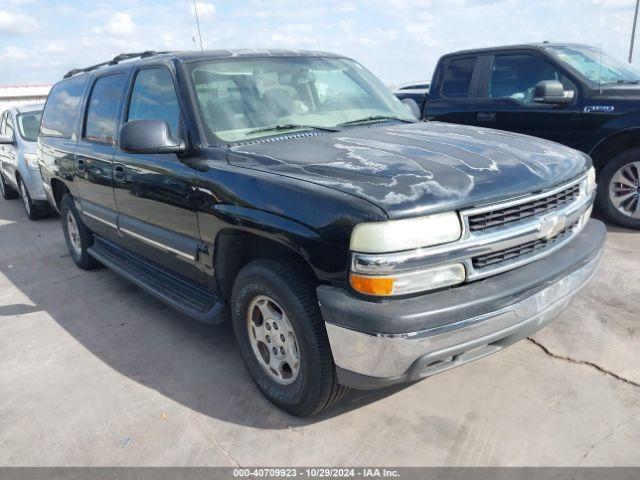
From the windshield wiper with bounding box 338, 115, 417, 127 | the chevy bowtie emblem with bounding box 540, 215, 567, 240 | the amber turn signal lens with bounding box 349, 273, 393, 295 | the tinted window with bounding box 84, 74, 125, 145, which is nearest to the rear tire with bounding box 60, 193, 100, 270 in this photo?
the tinted window with bounding box 84, 74, 125, 145

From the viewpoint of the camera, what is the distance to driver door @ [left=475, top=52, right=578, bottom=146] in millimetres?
5781

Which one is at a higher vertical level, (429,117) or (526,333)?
(429,117)

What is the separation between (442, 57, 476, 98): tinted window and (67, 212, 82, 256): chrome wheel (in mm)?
4587

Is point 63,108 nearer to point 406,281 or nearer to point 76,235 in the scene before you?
point 76,235

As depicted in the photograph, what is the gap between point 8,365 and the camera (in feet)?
12.0

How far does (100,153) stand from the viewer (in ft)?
14.3

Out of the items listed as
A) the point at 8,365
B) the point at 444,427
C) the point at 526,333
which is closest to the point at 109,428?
the point at 8,365

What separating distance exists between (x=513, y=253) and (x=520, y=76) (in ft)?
14.3

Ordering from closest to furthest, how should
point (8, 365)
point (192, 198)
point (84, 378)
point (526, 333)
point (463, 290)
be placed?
point (463, 290)
point (526, 333)
point (192, 198)
point (84, 378)
point (8, 365)

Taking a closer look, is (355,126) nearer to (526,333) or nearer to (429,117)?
(526,333)

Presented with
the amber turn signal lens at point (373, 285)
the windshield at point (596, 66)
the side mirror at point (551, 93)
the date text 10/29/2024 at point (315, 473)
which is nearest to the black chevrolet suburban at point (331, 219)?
the amber turn signal lens at point (373, 285)

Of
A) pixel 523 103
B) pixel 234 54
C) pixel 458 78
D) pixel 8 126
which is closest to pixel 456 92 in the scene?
pixel 458 78

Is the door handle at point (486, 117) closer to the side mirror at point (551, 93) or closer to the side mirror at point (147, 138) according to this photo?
the side mirror at point (551, 93)

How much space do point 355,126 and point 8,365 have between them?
285 cm
